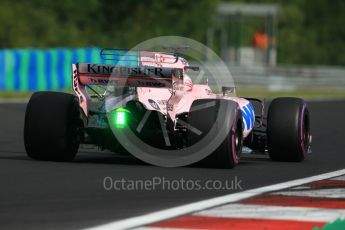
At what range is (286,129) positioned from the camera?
1416 cm

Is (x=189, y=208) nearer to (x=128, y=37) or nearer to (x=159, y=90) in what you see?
(x=159, y=90)

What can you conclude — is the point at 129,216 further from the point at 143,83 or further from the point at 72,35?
the point at 72,35

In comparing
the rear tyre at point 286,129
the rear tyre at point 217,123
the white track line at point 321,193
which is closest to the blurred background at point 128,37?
the rear tyre at point 286,129

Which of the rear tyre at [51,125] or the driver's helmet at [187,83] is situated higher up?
the driver's helmet at [187,83]

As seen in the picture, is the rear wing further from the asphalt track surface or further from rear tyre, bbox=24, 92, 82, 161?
the asphalt track surface

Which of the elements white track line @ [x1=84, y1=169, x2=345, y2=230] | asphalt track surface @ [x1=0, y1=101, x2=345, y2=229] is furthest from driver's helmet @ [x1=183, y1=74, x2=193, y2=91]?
white track line @ [x1=84, y1=169, x2=345, y2=230]

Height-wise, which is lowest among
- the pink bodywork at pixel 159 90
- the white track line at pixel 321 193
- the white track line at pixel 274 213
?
the white track line at pixel 321 193

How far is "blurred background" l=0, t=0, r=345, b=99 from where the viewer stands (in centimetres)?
3756

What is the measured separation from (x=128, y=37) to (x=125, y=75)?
132 ft

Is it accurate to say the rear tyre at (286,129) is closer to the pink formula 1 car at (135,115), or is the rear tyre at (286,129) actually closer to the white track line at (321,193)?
→ the pink formula 1 car at (135,115)

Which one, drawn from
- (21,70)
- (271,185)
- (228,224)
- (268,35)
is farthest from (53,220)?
(268,35)

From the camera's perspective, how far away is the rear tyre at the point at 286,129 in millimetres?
14156

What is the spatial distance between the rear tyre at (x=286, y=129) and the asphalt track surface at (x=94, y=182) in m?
0.21

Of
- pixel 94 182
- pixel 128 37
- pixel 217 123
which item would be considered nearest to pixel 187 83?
pixel 217 123
